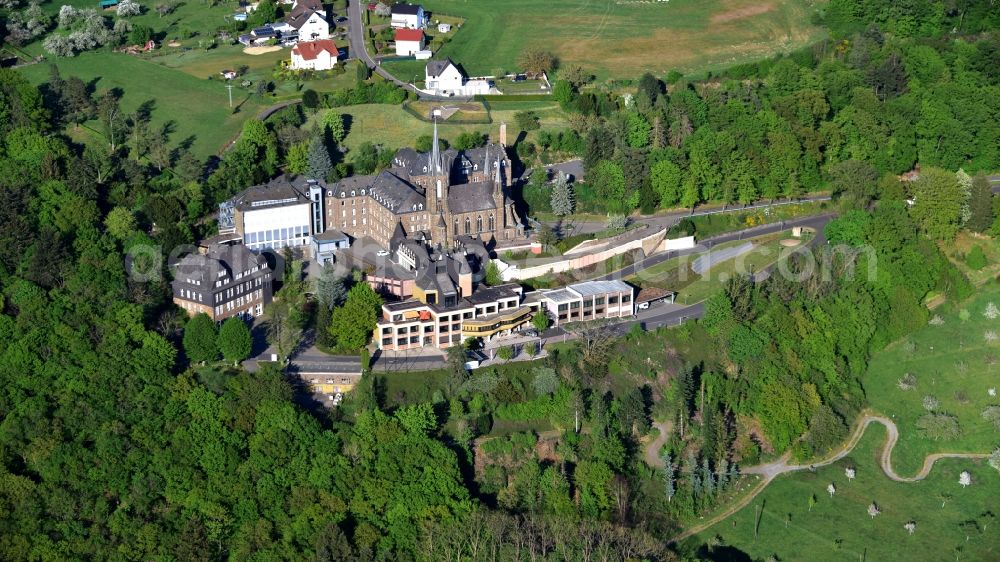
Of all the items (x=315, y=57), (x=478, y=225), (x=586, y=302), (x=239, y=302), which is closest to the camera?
(x=239, y=302)

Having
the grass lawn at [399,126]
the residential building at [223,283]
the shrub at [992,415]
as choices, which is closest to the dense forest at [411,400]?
the residential building at [223,283]

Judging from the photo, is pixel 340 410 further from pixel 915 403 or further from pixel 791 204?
pixel 791 204

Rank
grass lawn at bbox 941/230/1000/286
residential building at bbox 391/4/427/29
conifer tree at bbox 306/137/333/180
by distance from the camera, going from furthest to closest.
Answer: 1. residential building at bbox 391/4/427/29
2. grass lawn at bbox 941/230/1000/286
3. conifer tree at bbox 306/137/333/180

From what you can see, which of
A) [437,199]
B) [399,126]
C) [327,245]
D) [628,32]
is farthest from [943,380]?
[628,32]

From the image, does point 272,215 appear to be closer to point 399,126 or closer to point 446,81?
point 399,126

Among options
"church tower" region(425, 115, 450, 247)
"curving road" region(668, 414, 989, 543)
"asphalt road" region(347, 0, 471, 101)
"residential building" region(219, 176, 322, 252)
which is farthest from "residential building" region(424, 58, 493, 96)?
"curving road" region(668, 414, 989, 543)

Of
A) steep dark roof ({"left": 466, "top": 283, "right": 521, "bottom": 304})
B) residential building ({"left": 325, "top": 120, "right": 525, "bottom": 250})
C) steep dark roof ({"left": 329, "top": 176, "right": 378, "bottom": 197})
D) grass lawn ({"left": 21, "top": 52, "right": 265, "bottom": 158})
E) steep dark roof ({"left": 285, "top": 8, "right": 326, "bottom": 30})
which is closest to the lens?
steep dark roof ({"left": 466, "top": 283, "right": 521, "bottom": 304})

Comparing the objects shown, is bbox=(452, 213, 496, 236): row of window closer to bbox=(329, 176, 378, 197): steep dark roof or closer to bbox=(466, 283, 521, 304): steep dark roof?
bbox=(466, 283, 521, 304): steep dark roof
